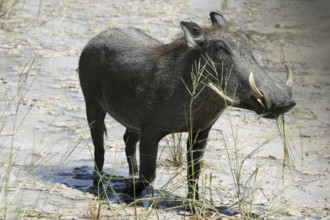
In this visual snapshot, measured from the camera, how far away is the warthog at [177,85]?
15.8 feet

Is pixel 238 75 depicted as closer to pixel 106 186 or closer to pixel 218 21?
pixel 218 21

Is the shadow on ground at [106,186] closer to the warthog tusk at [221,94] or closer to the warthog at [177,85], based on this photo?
the warthog at [177,85]

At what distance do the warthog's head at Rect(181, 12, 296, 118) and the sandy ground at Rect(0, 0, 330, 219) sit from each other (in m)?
0.34

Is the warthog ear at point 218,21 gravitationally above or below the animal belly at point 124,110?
above

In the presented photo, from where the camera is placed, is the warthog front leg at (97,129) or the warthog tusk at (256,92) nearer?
the warthog tusk at (256,92)

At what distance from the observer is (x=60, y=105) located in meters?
7.39

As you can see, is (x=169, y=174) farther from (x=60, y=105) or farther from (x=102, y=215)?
(x=60, y=105)

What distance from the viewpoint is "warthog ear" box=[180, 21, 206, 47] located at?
16.6 ft

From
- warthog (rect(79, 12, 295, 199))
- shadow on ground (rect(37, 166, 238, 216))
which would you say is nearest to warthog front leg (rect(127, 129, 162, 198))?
warthog (rect(79, 12, 295, 199))

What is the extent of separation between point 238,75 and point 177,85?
44 cm

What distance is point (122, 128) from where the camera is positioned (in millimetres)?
6992

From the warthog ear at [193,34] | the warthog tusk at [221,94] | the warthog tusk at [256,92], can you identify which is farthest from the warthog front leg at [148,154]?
the warthog tusk at [256,92]

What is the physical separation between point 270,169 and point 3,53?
3.83 meters

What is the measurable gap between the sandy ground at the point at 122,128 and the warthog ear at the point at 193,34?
2.40ft
